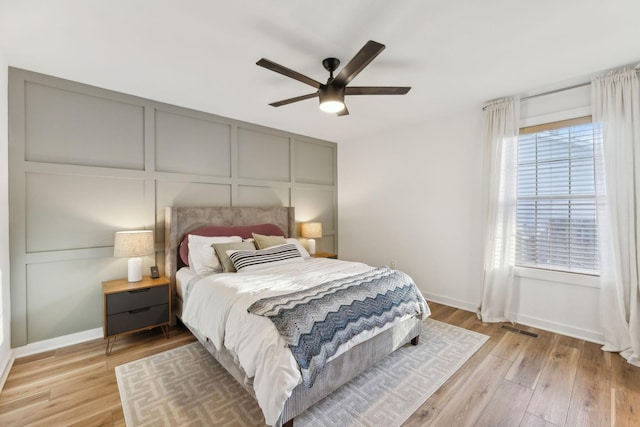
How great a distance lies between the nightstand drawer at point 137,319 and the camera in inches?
101

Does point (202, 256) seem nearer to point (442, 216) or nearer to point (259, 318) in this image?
point (259, 318)

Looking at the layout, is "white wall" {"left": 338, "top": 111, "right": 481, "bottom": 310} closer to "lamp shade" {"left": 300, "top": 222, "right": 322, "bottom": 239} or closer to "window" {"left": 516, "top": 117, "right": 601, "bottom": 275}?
"window" {"left": 516, "top": 117, "right": 601, "bottom": 275}

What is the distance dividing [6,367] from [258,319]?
2.28m

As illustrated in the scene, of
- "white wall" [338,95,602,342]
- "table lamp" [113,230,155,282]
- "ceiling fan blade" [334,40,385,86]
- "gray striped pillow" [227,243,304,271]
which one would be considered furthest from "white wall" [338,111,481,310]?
"table lamp" [113,230,155,282]

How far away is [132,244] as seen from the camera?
2.74 metres

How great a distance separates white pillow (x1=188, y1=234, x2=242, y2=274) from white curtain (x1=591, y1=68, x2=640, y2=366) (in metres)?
3.80

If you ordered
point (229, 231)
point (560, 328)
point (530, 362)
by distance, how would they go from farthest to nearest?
point (229, 231) → point (560, 328) → point (530, 362)

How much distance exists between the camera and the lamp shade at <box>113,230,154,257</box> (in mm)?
2711

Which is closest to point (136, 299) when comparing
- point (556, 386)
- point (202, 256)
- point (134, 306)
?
point (134, 306)

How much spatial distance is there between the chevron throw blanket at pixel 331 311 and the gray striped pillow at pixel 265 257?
982mm

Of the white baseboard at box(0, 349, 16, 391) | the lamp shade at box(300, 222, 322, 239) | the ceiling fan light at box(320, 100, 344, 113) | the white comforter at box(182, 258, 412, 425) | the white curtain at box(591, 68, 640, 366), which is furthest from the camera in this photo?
the lamp shade at box(300, 222, 322, 239)

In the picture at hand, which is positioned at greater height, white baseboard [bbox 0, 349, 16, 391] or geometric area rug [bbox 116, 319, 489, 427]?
white baseboard [bbox 0, 349, 16, 391]

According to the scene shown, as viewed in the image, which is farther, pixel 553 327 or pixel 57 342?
pixel 553 327

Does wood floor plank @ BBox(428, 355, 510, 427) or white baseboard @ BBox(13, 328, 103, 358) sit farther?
white baseboard @ BBox(13, 328, 103, 358)
